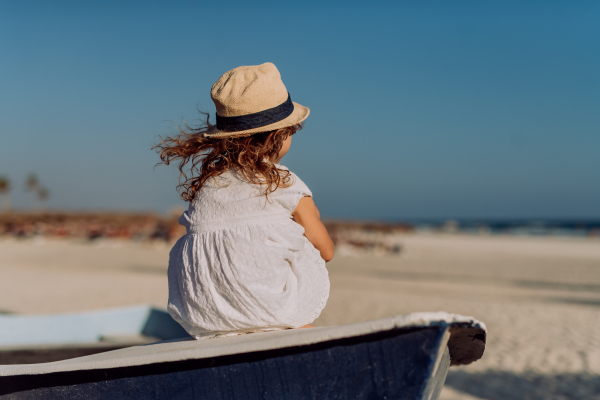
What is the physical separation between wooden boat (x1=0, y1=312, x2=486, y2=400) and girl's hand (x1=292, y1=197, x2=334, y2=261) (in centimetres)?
50

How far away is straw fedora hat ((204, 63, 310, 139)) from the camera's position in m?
1.72

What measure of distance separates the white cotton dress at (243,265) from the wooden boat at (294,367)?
0.63ft

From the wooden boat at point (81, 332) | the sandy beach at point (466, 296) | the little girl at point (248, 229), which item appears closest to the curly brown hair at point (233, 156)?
the little girl at point (248, 229)

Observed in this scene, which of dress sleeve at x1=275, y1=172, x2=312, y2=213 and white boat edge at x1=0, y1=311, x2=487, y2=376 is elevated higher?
dress sleeve at x1=275, y1=172, x2=312, y2=213

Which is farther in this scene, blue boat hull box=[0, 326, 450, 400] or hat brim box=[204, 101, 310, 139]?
hat brim box=[204, 101, 310, 139]

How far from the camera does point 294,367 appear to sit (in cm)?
131

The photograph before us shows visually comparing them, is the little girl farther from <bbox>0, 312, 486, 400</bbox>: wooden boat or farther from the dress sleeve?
<bbox>0, 312, 486, 400</bbox>: wooden boat

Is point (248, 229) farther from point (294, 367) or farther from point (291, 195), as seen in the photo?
point (294, 367)

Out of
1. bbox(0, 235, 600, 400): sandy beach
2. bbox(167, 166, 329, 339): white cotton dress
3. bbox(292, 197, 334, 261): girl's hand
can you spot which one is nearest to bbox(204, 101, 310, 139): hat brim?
bbox(167, 166, 329, 339): white cotton dress

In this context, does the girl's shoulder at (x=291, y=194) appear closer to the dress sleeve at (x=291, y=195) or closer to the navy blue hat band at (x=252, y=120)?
the dress sleeve at (x=291, y=195)

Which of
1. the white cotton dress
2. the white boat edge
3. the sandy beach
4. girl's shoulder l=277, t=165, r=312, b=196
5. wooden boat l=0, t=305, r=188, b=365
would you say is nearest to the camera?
the white boat edge

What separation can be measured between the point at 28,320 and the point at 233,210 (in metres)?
3.22

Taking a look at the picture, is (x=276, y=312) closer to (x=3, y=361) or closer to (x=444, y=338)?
(x=444, y=338)

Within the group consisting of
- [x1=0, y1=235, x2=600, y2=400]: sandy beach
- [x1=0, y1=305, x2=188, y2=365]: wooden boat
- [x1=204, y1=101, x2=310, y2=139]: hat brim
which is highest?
[x1=204, y1=101, x2=310, y2=139]: hat brim
